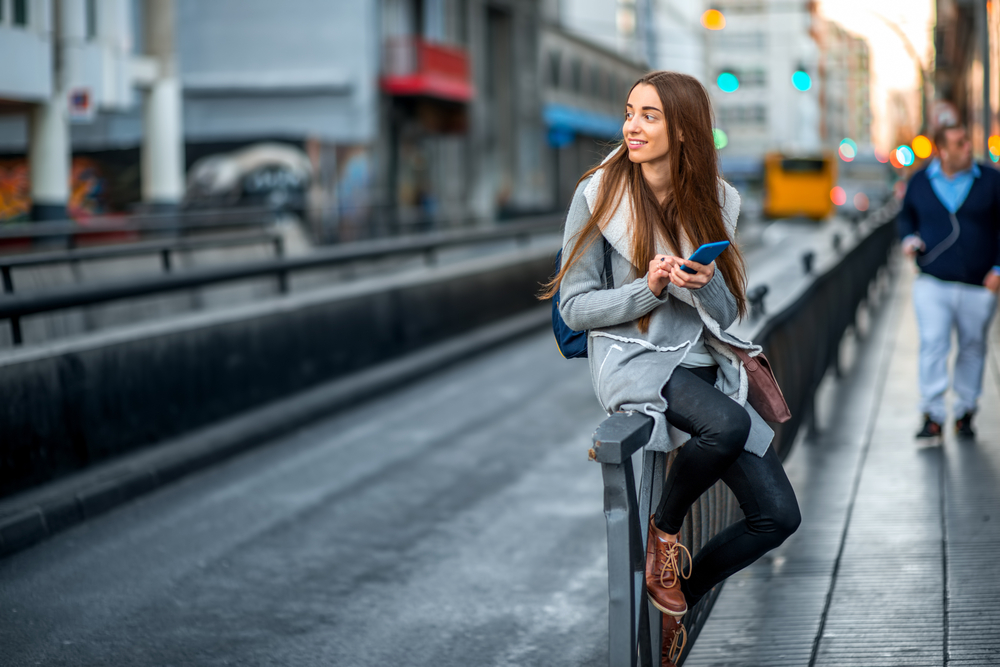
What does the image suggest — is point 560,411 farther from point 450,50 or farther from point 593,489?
point 450,50

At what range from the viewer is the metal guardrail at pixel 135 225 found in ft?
48.5

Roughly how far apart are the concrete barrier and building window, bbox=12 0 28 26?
14.3m

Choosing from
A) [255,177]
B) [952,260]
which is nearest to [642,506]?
[952,260]

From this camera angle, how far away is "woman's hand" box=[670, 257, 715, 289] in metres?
2.93

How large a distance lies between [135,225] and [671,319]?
651 inches

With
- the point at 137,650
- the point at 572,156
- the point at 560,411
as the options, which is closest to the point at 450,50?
the point at 572,156

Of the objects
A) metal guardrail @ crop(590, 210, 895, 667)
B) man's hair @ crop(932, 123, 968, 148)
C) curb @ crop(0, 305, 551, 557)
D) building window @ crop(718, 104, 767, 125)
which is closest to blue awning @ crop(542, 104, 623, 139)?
curb @ crop(0, 305, 551, 557)

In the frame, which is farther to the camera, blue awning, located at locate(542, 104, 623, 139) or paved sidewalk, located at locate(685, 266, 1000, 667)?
blue awning, located at locate(542, 104, 623, 139)

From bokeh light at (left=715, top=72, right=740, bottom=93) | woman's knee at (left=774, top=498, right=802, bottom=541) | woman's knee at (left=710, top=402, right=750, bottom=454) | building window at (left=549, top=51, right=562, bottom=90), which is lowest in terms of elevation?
woman's knee at (left=774, top=498, right=802, bottom=541)

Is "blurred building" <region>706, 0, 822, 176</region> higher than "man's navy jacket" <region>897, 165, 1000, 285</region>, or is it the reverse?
"blurred building" <region>706, 0, 822, 176</region>

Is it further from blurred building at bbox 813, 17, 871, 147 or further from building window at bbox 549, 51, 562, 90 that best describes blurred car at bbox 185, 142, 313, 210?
blurred building at bbox 813, 17, 871, 147

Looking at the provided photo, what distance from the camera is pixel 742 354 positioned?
330cm

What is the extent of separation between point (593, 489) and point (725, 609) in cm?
229

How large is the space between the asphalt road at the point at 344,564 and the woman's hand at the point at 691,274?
186 cm
